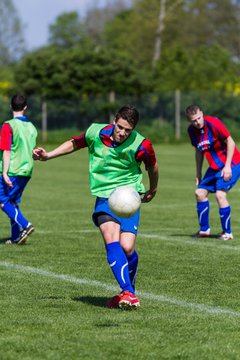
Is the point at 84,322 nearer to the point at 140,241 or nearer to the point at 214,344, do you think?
the point at 214,344

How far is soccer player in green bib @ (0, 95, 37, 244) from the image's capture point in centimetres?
1226

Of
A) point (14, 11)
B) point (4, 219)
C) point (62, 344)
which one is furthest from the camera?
point (14, 11)

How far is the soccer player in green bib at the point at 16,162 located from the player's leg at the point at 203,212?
2.48 metres

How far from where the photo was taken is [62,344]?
21.2 ft

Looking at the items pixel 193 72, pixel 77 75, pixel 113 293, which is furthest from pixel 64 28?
pixel 113 293

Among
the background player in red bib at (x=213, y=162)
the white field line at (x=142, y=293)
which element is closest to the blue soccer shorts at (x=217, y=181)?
the background player in red bib at (x=213, y=162)

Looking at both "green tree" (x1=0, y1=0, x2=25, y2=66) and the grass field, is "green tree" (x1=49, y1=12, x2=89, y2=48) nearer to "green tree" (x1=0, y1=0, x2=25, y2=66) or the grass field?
"green tree" (x1=0, y1=0, x2=25, y2=66)

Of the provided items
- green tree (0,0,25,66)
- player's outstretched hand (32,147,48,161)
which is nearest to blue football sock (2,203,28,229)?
player's outstretched hand (32,147,48,161)

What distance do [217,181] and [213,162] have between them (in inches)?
10.8

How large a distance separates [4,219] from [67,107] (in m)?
29.8

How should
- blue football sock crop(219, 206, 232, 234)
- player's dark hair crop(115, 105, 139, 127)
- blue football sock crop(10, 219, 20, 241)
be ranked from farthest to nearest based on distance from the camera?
1. blue football sock crop(219, 206, 232, 234)
2. blue football sock crop(10, 219, 20, 241)
3. player's dark hair crop(115, 105, 139, 127)

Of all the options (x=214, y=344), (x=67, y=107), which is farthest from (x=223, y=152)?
(x=67, y=107)

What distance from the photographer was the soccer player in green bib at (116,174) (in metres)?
7.94

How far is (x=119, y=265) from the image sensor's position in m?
→ 7.90
